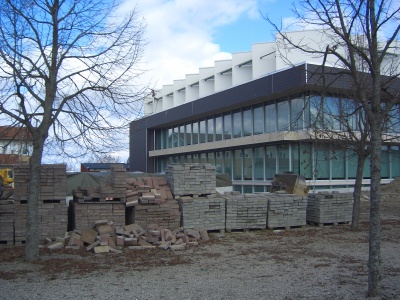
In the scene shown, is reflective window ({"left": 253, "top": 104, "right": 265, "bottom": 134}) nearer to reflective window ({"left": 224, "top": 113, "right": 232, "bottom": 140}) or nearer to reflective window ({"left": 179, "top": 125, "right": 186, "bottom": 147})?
reflective window ({"left": 224, "top": 113, "right": 232, "bottom": 140})

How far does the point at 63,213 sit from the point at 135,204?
2.16 meters

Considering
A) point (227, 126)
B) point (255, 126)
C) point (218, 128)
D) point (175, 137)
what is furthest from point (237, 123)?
point (175, 137)

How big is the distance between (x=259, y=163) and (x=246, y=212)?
13481 mm

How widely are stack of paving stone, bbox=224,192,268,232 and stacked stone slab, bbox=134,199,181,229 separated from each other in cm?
185

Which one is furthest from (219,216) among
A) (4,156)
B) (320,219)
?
(4,156)

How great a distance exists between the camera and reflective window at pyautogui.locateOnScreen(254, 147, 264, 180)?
26.8 m

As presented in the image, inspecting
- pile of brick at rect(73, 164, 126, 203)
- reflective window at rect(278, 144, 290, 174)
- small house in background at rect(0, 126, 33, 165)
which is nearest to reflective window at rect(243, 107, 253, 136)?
reflective window at rect(278, 144, 290, 174)

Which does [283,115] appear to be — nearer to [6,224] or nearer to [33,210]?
[6,224]

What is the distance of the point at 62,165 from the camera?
39.3 feet

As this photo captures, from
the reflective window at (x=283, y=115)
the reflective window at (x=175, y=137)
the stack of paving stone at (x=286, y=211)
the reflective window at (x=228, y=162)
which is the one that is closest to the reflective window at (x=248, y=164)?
the reflective window at (x=228, y=162)

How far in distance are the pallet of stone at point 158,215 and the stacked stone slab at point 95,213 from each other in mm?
494

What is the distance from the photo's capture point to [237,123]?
29516 millimetres

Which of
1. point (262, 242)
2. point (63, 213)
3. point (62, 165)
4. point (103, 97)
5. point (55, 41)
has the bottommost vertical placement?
point (262, 242)

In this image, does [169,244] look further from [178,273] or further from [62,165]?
[62,165]
